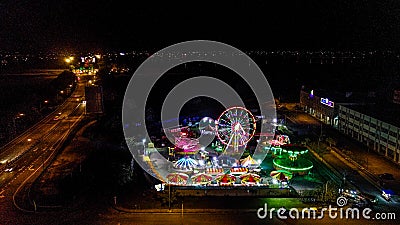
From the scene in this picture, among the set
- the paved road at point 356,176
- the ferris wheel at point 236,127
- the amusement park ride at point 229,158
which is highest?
the ferris wheel at point 236,127

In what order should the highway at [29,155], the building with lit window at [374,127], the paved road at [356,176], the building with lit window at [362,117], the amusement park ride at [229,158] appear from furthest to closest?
the building with lit window at [362,117]
the building with lit window at [374,127]
the amusement park ride at [229,158]
the highway at [29,155]
the paved road at [356,176]

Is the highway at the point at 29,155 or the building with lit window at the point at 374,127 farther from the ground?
the building with lit window at the point at 374,127

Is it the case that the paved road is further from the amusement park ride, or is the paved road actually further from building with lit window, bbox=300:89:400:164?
building with lit window, bbox=300:89:400:164

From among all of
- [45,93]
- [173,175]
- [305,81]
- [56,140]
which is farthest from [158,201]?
[305,81]

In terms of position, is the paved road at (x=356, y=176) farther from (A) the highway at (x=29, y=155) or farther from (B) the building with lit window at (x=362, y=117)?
(A) the highway at (x=29, y=155)

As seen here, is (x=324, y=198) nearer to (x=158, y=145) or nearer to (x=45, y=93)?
(x=158, y=145)

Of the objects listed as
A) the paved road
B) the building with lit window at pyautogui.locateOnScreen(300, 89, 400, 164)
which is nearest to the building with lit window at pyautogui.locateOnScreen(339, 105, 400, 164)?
the building with lit window at pyautogui.locateOnScreen(300, 89, 400, 164)

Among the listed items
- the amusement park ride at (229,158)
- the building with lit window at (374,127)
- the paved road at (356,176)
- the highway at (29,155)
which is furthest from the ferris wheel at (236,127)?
the highway at (29,155)

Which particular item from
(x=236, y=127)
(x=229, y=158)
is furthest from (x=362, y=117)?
(x=229, y=158)
